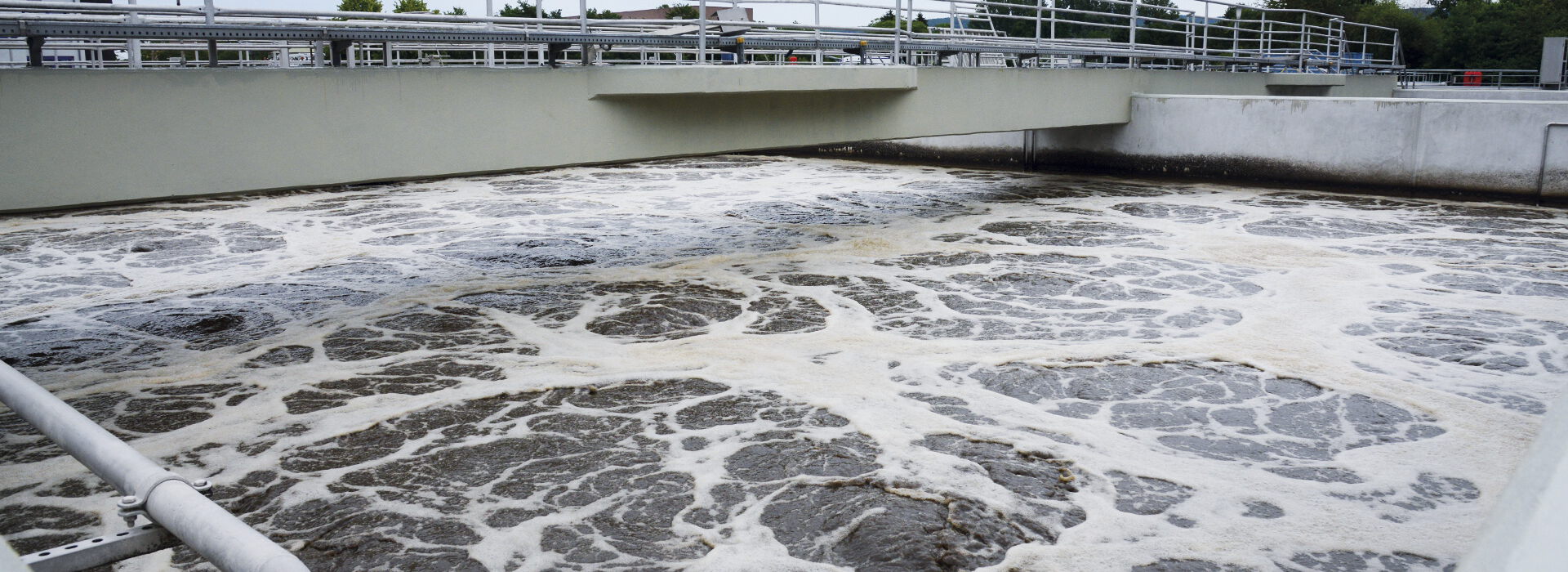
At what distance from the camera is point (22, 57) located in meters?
11.1

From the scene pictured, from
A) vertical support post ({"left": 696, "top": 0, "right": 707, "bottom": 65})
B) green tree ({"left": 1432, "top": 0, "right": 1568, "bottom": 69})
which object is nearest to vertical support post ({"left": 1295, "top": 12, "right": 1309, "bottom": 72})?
vertical support post ({"left": 696, "top": 0, "right": 707, "bottom": 65})

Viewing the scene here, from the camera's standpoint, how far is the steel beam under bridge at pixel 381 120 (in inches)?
235

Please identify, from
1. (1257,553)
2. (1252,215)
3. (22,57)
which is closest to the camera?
(1257,553)

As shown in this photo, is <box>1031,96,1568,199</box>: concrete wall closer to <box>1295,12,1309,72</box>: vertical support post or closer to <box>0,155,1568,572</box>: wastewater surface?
<box>0,155,1568,572</box>: wastewater surface

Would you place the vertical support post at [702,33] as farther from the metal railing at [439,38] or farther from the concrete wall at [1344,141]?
the concrete wall at [1344,141]

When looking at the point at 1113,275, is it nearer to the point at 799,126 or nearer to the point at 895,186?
the point at 799,126

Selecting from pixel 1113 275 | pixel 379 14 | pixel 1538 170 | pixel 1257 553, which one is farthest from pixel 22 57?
pixel 1538 170

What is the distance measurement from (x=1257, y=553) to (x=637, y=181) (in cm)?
1468

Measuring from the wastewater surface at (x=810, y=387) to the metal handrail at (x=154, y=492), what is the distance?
7.61ft

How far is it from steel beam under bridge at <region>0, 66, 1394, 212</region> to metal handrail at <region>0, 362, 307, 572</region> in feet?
13.5

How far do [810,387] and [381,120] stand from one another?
3.06 meters

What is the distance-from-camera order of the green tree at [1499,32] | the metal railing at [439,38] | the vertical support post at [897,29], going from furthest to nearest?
the green tree at [1499,32], the vertical support post at [897,29], the metal railing at [439,38]

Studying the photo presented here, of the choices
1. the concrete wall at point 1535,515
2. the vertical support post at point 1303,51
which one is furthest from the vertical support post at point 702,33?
the vertical support post at point 1303,51

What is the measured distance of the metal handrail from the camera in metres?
1.84
